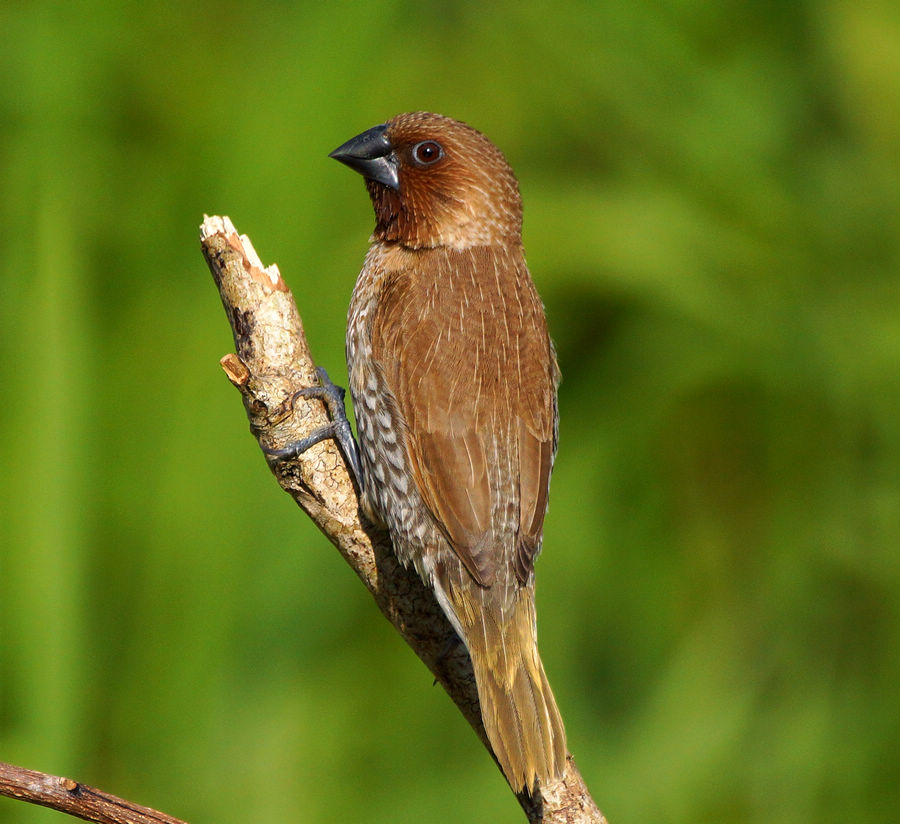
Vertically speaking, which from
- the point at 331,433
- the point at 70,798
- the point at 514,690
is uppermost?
the point at 331,433

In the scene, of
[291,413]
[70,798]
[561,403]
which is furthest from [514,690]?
[561,403]

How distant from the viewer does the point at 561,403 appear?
466 centimetres

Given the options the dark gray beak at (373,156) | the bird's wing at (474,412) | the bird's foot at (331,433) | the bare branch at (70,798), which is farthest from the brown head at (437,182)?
the bare branch at (70,798)

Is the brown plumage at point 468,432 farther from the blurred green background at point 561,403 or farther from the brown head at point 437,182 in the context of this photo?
the blurred green background at point 561,403

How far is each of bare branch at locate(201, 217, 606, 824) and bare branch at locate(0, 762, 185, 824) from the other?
85 cm

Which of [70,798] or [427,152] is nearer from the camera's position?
[70,798]

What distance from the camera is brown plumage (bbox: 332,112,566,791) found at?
257 centimetres

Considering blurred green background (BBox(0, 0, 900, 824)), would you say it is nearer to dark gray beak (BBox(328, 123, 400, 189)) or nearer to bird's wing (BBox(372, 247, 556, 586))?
dark gray beak (BBox(328, 123, 400, 189))

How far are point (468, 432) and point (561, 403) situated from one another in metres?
1.96

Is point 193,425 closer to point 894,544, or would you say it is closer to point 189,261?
point 189,261

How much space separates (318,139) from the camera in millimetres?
3984

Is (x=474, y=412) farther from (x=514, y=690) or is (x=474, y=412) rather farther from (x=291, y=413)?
(x=514, y=690)

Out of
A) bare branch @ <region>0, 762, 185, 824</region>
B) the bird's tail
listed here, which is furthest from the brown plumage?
bare branch @ <region>0, 762, 185, 824</region>

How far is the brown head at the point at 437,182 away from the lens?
316 centimetres
